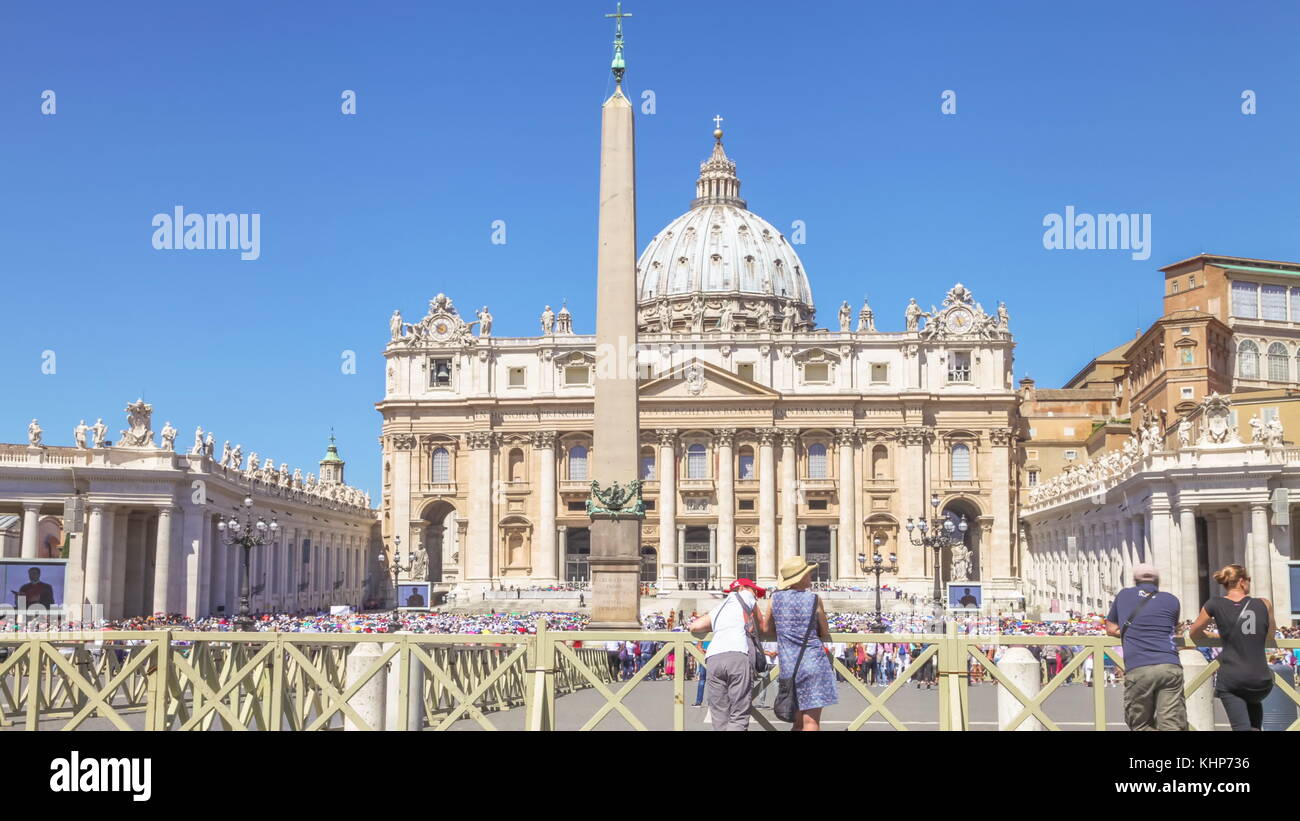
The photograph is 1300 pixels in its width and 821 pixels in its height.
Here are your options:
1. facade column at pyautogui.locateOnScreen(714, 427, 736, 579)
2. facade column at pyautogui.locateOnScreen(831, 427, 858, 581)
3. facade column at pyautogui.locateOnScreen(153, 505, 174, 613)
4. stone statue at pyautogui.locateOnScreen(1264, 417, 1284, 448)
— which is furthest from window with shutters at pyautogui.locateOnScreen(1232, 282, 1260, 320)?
facade column at pyautogui.locateOnScreen(153, 505, 174, 613)

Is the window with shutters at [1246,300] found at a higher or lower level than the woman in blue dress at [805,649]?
higher

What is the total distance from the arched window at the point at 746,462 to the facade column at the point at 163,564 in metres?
41.8

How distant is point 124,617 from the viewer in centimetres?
5097

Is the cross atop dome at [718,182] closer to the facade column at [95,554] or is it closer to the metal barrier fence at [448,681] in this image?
the facade column at [95,554]

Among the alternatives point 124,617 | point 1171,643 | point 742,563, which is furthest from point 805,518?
point 1171,643

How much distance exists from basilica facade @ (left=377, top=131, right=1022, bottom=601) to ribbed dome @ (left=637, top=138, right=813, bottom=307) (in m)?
37.7

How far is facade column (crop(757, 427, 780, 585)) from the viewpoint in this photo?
82.1m

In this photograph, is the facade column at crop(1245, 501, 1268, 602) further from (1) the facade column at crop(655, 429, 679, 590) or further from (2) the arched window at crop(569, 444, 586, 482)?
(2) the arched window at crop(569, 444, 586, 482)

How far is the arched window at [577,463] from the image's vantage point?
85.2 meters

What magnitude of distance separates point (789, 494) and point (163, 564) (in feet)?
140

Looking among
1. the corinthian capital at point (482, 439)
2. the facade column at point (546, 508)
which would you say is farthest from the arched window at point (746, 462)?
the corinthian capital at point (482, 439)

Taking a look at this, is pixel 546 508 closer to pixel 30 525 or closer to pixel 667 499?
pixel 667 499

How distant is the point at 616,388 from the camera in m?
28.4
